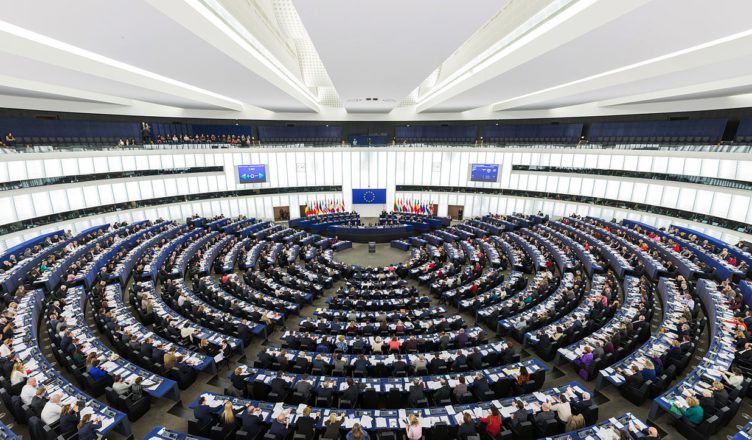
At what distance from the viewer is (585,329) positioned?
1212 cm

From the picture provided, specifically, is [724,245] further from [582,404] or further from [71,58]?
[71,58]

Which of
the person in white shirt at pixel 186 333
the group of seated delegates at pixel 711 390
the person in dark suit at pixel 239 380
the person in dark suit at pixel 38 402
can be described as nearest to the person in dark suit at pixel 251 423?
the person in dark suit at pixel 239 380

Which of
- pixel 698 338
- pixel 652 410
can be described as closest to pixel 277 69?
pixel 652 410

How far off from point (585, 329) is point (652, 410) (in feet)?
12.4

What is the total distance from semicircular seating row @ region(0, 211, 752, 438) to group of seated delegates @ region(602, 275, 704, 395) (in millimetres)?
55

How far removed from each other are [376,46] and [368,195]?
26.1 m

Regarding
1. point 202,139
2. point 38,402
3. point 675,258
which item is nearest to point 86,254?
point 38,402

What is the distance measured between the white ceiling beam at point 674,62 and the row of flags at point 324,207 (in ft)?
77.2

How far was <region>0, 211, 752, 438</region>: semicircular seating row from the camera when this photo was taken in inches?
341

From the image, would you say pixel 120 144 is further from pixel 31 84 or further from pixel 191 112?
pixel 31 84

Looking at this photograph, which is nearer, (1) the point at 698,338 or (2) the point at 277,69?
(1) the point at 698,338

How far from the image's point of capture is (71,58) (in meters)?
12.6

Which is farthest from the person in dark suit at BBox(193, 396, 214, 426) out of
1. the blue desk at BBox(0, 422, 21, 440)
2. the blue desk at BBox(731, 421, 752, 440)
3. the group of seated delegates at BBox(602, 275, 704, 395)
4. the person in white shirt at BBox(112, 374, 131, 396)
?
the blue desk at BBox(731, 421, 752, 440)

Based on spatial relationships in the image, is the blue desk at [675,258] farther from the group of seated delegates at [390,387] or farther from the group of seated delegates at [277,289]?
the group of seated delegates at [277,289]
